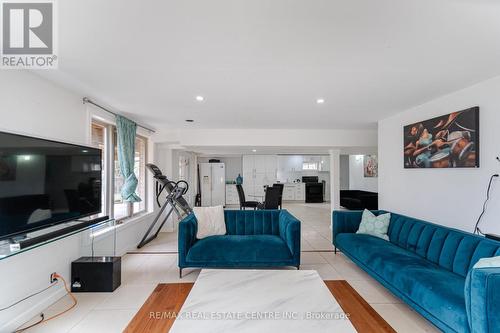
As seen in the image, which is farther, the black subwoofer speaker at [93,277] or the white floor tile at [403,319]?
the black subwoofer speaker at [93,277]

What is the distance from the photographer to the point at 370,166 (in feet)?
30.4

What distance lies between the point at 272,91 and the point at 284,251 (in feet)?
6.51

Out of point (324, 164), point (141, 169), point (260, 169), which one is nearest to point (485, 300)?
point (141, 169)

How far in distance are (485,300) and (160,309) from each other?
2582 mm

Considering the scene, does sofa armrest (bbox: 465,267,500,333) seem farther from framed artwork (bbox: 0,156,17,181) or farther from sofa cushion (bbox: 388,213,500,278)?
framed artwork (bbox: 0,156,17,181)

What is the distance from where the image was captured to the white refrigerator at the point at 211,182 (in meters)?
9.46

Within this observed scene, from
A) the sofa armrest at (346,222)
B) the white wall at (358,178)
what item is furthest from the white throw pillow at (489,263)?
the white wall at (358,178)

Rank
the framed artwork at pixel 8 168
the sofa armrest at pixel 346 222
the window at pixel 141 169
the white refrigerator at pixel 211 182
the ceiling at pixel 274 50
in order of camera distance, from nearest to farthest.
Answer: the ceiling at pixel 274 50
the framed artwork at pixel 8 168
the sofa armrest at pixel 346 222
the window at pixel 141 169
the white refrigerator at pixel 211 182

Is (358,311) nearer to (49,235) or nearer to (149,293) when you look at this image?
(149,293)

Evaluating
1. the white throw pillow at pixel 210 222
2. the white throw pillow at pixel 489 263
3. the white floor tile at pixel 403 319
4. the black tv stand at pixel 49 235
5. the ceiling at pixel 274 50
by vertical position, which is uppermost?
the ceiling at pixel 274 50

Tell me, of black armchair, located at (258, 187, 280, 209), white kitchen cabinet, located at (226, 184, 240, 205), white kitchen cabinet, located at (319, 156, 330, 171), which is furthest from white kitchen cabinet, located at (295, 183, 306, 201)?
black armchair, located at (258, 187, 280, 209)

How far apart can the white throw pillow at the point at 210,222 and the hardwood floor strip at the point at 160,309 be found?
703 mm

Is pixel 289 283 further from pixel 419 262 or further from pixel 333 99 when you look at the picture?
pixel 333 99

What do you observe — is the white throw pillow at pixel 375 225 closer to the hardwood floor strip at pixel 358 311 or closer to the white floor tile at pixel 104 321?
the hardwood floor strip at pixel 358 311
